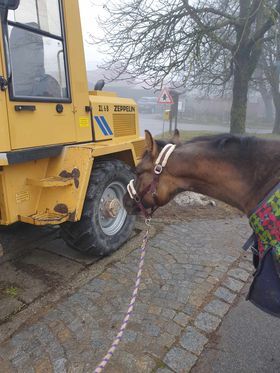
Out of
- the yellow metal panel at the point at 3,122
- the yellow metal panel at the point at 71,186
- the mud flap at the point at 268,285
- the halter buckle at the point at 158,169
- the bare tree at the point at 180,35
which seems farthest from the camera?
the bare tree at the point at 180,35

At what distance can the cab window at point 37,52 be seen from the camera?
281cm

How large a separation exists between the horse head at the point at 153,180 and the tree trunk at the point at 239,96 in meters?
9.61

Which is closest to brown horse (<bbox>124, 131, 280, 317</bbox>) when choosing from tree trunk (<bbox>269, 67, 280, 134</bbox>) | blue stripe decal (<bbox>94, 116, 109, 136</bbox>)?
blue stripe decal (<bbox>94, 116, 109, 136</bbox>)

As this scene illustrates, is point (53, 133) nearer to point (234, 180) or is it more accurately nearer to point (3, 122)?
point (3, 122)

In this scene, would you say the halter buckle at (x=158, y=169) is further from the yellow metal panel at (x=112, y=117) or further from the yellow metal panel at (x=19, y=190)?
the yellow metal panel at (x=112, y=117)

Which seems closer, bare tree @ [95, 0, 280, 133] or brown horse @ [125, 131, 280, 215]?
brown horse @ [125, 131, 280, 215]

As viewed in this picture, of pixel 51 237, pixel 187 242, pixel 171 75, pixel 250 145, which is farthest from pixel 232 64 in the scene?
pixel 250 145

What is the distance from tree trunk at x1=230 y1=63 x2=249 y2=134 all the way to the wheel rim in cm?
829

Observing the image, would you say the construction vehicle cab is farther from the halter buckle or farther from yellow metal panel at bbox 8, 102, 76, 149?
the halter buckle

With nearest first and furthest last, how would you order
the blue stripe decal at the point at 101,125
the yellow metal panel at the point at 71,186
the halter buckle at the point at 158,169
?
the halter buckle at the point at 158,169 → the yellow metal panel at the point at 71,186 → the blue stripe decal at the point at 101,125

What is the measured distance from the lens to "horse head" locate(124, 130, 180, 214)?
7.13 ft

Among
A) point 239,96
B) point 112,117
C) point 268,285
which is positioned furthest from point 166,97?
point 268,285

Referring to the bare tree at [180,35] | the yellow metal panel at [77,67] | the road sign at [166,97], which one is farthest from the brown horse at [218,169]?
the road sign at [166,97]

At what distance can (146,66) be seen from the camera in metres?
8.94
